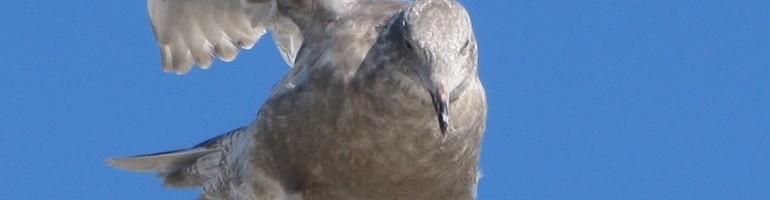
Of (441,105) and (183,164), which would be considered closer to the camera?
(441,105)

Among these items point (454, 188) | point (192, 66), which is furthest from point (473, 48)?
point (192, 66)

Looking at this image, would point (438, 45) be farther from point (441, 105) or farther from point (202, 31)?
point (202, 31)

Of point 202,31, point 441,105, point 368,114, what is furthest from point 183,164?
point 441,105

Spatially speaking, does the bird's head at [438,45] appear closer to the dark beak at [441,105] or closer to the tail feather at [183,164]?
the dark beak at [441,105]

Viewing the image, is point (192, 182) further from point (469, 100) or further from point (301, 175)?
point (469, 100)

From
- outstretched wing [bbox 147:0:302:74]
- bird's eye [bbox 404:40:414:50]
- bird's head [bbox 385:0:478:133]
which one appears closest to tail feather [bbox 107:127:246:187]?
outstretched wing [bbox 147:0:302:74]

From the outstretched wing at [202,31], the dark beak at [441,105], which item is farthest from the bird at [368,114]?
the outstretched wing at [202,31]
